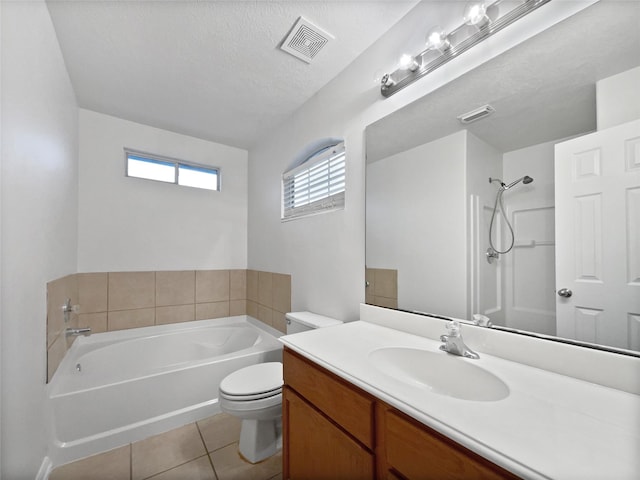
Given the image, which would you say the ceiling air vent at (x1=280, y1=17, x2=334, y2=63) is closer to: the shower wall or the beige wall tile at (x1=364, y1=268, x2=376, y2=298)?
the shower wall

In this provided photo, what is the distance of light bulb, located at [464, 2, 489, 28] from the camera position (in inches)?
39.8

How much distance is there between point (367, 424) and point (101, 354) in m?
2.45

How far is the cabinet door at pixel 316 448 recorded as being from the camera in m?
0.82

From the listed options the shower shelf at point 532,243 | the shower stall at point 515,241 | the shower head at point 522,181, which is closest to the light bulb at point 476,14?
the shower stall at point 515,241

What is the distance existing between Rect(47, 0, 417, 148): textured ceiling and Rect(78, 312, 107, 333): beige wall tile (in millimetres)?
1816

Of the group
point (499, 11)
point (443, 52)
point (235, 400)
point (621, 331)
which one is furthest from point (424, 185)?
point (235, 400)

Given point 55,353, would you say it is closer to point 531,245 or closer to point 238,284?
point 238,284

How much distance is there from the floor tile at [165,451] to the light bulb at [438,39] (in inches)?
100

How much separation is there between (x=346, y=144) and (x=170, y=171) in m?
2.05

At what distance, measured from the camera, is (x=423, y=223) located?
1.29 m

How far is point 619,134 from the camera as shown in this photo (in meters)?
0.75

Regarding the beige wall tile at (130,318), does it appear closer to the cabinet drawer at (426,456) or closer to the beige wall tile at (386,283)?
the beige wall tile at (386,283)

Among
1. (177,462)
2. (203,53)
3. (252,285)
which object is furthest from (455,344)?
(252,285)

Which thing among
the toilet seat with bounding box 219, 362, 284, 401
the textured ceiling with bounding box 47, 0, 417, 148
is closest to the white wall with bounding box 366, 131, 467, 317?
the textured ceiling with bounding box 47, 0, 417, 148
